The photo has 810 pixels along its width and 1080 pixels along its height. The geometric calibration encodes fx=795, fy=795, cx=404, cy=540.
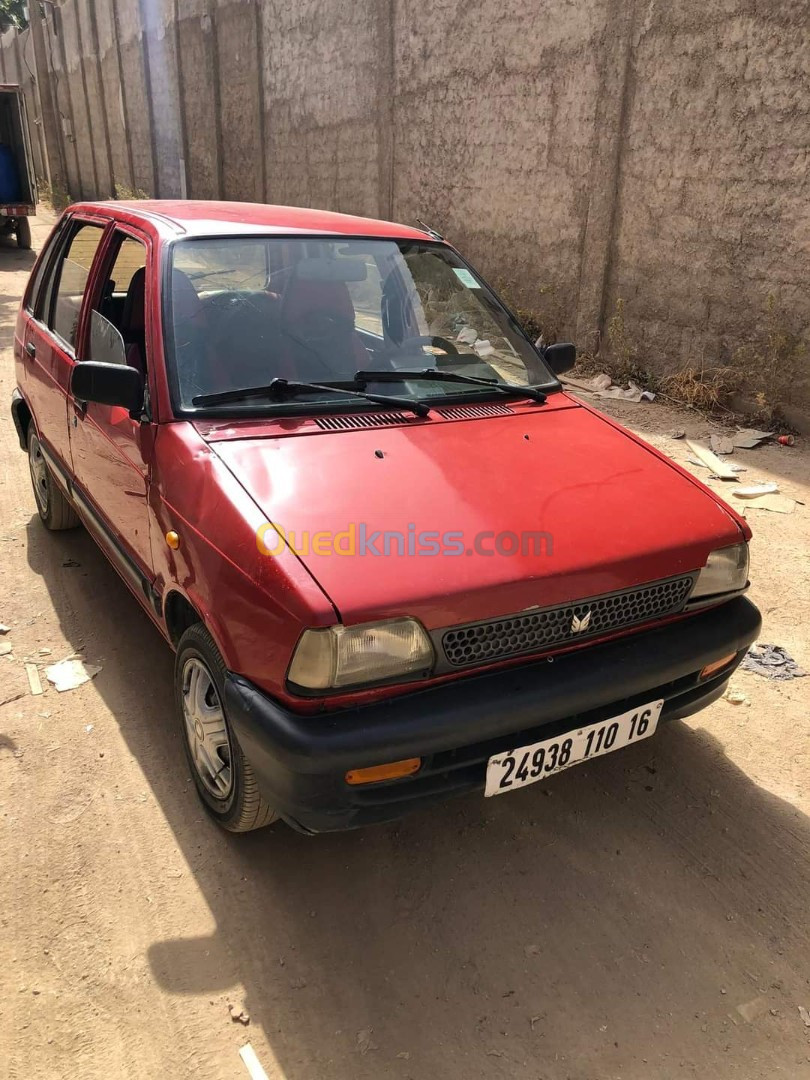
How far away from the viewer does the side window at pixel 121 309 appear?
294cm

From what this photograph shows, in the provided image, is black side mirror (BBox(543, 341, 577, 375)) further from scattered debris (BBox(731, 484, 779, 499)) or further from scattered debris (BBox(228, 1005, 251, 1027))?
scattered debris (BBox(228, 1005, 251, 1027))

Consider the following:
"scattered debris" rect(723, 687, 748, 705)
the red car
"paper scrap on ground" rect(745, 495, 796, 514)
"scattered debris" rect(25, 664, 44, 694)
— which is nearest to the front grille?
the red car

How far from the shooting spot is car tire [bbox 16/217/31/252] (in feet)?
52.4

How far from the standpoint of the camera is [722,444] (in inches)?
237

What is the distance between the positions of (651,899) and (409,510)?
1332 millimetres

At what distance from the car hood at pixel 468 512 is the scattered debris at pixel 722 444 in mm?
3538

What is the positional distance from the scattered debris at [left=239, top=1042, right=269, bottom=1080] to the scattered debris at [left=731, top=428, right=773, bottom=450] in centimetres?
541

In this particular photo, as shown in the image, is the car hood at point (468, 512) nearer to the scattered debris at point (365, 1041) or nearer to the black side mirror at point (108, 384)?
the black side mirror at point (108, 384)

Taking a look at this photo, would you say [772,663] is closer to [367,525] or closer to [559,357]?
[559,357]

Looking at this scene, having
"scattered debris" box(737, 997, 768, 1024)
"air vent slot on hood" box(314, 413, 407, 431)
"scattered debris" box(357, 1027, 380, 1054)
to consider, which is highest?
"air vent slot on hood" box(314, 413, 407, 431)

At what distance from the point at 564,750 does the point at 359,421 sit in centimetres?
120

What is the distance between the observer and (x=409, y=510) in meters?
2.18

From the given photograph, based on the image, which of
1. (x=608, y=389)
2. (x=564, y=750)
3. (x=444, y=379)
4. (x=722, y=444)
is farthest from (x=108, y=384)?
(x=608, y=389)

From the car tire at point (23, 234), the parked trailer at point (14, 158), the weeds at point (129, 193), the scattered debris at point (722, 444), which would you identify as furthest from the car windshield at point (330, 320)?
the weeds at point (129, 193)
